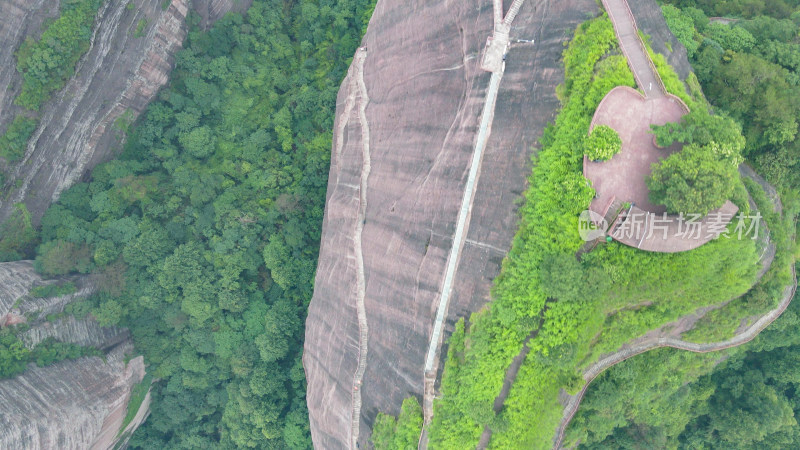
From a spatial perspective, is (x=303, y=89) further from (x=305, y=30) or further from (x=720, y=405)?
(x=720, y=405)

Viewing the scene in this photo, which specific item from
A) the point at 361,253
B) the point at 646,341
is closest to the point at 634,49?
the point at 646,341

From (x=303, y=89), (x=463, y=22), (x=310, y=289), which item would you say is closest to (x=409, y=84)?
(x=463, y=22)

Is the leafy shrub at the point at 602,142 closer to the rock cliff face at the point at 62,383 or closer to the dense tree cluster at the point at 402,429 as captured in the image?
the dense tree cluster at the point at 402,429

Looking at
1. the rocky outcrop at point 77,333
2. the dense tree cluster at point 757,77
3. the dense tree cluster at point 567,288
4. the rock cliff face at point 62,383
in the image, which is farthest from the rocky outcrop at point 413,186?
the rocky outcrop at point 77,333

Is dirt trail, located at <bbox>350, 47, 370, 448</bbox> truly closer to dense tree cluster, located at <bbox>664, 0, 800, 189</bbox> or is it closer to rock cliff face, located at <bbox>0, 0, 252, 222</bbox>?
rock cliff face, located at <bbox>0, 0, 252, 222</bbox>

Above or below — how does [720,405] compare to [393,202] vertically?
below

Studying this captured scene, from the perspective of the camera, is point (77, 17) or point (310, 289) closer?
point (77, 17)

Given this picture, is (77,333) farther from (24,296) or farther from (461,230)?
(461,230)
